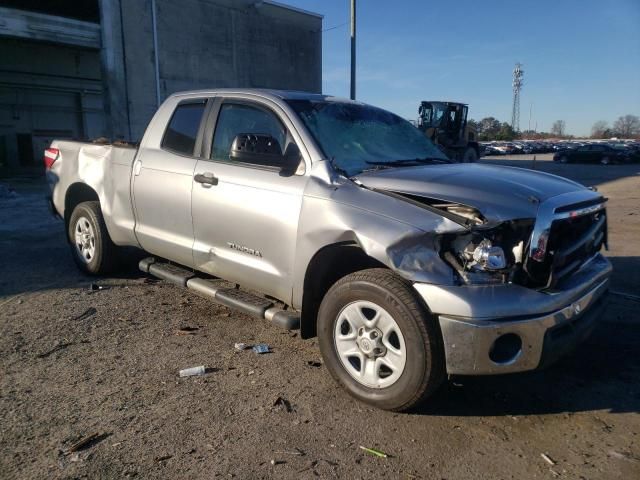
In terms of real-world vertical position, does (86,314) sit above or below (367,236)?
below

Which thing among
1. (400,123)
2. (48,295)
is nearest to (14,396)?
(48,295)

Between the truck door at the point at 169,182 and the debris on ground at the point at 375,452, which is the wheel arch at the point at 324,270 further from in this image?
the truck door at the point at 169,182

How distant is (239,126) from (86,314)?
2244 millimetres

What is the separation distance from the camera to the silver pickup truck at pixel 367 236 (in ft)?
9.56

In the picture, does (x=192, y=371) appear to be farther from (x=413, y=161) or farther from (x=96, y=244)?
(x=96, y=244)

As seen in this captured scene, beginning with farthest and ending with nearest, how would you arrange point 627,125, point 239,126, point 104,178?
point 627,125, point 104,178, point 239,126

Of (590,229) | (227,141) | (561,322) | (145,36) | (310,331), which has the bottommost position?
(310,331)

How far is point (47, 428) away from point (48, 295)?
105 inches

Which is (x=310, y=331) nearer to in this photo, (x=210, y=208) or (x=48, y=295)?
(x=210, y=208)

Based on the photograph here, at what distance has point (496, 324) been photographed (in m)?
2.80

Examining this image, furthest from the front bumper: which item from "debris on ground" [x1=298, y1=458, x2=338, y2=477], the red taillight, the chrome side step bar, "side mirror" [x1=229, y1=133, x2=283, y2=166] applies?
the red taillight

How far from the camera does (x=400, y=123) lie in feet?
15.6

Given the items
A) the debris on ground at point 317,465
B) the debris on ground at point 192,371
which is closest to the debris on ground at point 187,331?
the debris on ground at point 192,371

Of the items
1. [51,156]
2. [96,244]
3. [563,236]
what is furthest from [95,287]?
[563,236]
